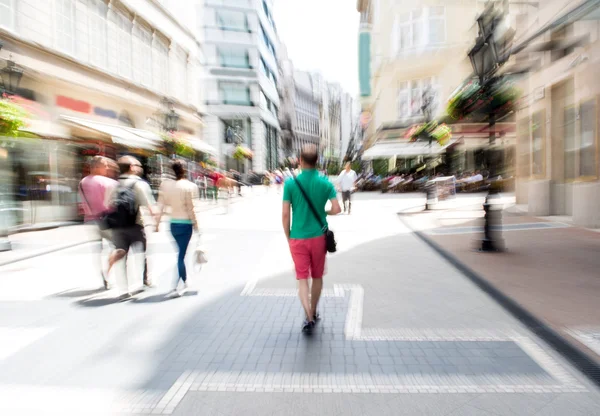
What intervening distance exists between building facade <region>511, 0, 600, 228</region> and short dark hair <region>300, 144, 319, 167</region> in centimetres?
821

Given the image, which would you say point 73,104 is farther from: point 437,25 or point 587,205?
point 437,25

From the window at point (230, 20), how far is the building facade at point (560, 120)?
129 ft

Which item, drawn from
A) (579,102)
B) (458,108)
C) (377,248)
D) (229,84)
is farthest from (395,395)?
(229,84)

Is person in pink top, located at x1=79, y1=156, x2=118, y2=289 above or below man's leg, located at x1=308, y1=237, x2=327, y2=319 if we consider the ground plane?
above

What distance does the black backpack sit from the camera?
603cm

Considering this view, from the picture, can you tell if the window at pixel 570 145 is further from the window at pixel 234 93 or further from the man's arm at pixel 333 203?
the window at pixel 234 93

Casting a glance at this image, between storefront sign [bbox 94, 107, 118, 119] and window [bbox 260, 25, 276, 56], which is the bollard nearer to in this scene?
storefront sign [bbox 94, 107, 118, 119]

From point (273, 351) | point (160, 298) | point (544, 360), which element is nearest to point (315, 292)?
point (273, 351)

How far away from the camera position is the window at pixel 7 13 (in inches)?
581

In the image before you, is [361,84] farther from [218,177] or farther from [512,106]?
[512,106]

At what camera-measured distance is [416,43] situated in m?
35.2

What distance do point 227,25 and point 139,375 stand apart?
170ft

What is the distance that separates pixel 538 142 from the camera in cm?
1612

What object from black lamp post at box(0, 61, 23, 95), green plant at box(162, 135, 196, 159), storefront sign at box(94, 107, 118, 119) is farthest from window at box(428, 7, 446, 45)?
black lamp post at box(0, 61, 23, 95)
